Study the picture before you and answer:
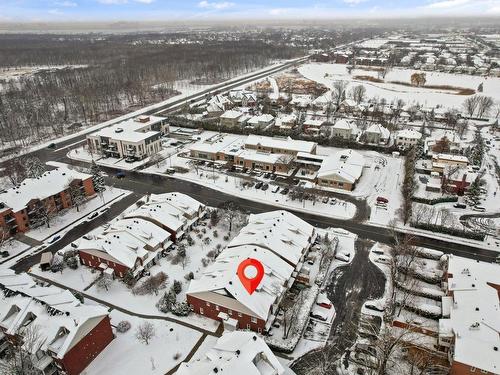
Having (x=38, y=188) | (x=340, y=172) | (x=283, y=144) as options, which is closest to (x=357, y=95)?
(x=283, y=144)

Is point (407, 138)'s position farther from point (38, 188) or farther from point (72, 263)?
point (38, 188)

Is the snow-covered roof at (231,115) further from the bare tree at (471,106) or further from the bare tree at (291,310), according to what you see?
the bare tree at (471,106)

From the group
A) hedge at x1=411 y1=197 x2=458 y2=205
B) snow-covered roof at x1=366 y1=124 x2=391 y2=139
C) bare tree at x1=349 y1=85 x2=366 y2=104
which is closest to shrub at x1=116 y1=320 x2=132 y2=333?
hedge at x1=411 y1=197 x2=458 y2=205

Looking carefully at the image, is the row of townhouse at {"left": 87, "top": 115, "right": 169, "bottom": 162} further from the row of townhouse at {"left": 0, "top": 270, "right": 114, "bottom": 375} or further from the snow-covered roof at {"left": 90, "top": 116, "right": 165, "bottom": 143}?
the row of townhouse at {"left": 0, "top": 270, "right": 114, "bottom": 375}

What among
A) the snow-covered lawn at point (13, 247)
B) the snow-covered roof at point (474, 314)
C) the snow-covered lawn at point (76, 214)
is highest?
the snow-covered roof at point (474, 314)

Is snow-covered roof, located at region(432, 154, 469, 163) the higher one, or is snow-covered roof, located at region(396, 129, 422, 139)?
snow-covered roof, located at region(396, 129, 422, 139)

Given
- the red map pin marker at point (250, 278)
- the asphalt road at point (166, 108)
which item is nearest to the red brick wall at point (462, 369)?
the red map pin marker at point (250, 278)
